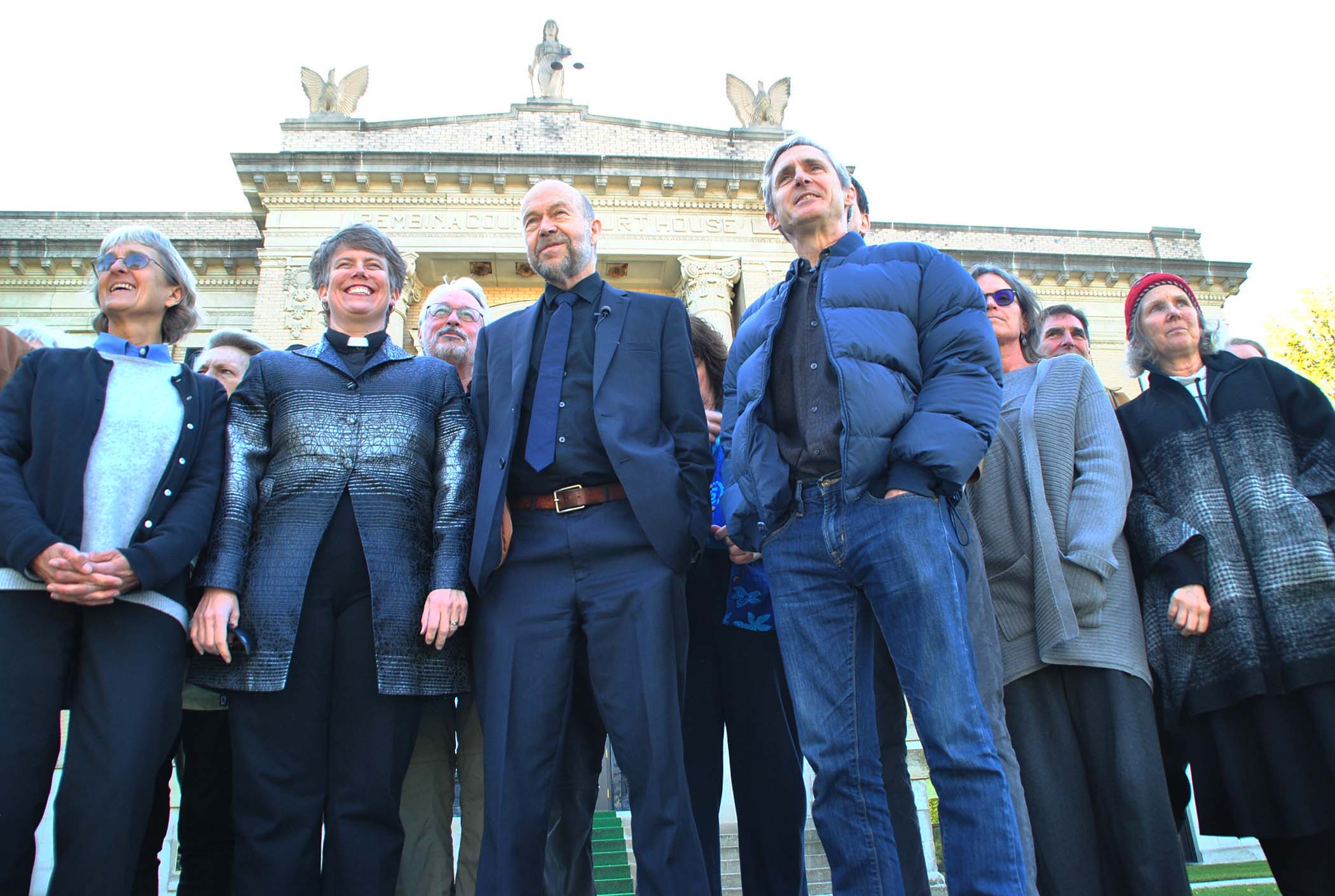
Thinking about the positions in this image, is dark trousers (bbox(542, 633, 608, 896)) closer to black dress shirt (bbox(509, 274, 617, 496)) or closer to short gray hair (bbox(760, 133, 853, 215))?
black dress shirt (bbox(509, 274, 617, 496))

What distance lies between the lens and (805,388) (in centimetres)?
308

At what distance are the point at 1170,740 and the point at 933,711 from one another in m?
1.85

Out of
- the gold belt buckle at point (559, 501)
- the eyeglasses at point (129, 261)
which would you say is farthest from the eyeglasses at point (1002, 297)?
the eyeglasses at point (129, 261)

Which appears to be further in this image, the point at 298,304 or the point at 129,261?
the point at 298,304

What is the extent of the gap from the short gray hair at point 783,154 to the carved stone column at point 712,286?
1240cm

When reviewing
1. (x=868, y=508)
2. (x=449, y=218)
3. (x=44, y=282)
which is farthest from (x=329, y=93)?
(x=868, y=508)

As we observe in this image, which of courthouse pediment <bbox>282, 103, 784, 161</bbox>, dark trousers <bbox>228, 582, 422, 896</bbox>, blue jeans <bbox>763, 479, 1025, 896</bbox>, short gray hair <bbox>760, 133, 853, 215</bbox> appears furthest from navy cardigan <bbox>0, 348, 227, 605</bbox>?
courthouse pediment <bbox>282, 103, 784, 161</bbox>

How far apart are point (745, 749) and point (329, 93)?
17.7 m

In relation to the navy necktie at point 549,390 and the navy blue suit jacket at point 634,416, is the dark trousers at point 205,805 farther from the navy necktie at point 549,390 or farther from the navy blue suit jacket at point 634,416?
the navy necktie at point 549,390

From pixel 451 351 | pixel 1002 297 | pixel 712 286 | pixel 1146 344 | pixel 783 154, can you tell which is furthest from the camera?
pixel 712 286

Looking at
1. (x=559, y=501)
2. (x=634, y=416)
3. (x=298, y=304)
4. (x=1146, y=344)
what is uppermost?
(x=298, y=304)

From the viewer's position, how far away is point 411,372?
Result: 3.61 metres

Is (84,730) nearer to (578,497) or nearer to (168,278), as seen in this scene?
(578,497)

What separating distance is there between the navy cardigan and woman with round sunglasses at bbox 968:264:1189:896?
3155 mm
